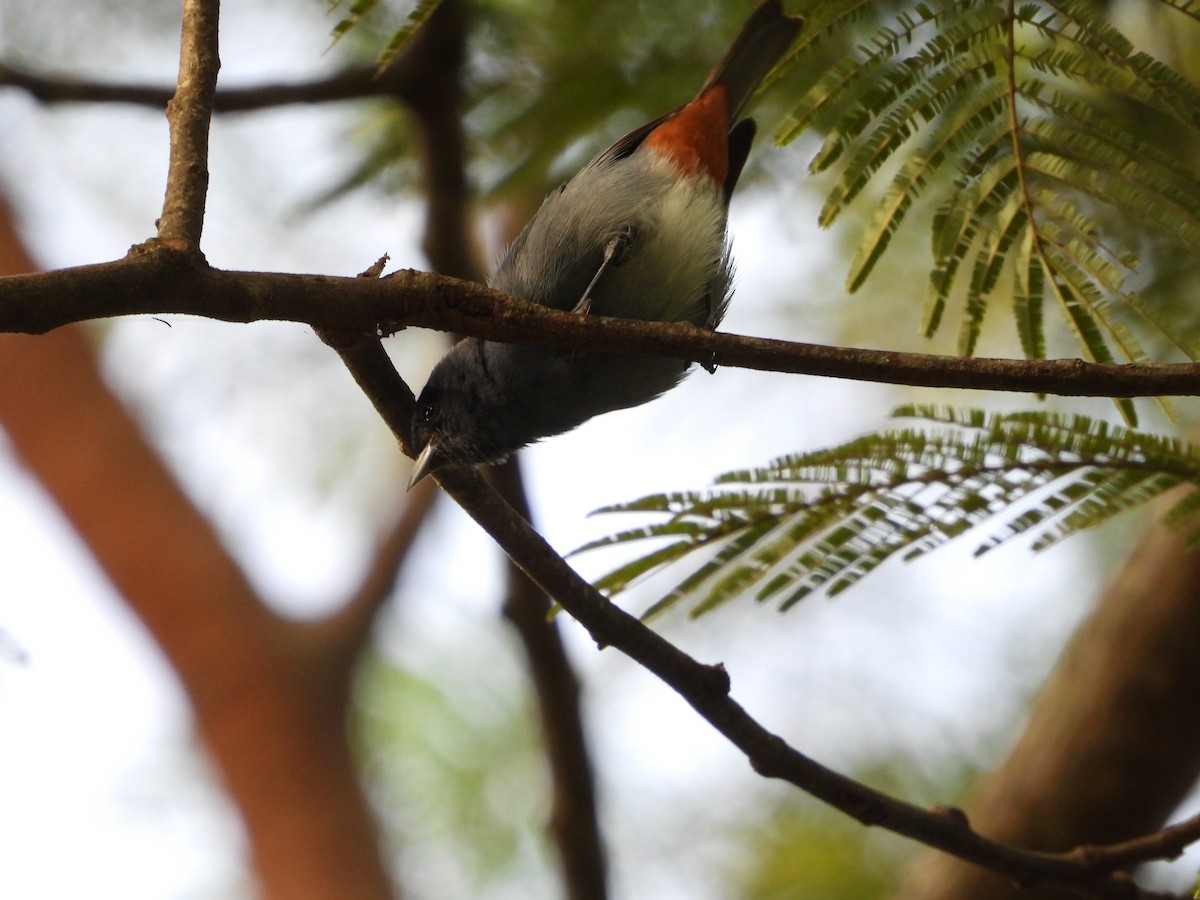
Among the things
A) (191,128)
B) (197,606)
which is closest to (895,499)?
(191,128)

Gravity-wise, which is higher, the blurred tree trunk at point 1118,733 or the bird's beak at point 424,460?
the bird's beak at point 424,460

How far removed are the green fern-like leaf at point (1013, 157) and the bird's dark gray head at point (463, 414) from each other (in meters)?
0.99

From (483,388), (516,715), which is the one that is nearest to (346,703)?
(516,715)

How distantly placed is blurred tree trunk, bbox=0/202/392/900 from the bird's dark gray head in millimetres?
3289

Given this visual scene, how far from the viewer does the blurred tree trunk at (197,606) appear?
5.80 m

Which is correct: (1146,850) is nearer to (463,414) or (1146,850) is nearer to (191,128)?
(463,414)

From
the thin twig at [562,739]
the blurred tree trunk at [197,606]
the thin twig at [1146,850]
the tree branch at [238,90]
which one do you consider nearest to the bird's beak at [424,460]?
the thin twig at [562,739]

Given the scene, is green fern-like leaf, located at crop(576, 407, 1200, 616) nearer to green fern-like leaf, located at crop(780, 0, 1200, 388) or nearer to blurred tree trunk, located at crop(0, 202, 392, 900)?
green fern-like leaf, located at crop(780, 0, 1200, 388)

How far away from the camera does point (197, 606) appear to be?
6129mm

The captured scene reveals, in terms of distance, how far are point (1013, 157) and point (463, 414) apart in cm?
136

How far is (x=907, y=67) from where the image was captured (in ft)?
7.98

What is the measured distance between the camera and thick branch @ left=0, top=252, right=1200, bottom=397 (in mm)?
1549

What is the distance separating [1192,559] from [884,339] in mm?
2013

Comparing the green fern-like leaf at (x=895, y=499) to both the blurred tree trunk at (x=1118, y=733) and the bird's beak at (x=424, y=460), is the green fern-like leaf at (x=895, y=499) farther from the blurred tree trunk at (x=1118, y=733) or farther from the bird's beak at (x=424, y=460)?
the blurred tree trunk at (x=1118, y=733)
